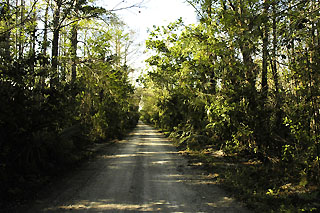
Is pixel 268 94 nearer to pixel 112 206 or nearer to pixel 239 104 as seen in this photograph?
pixel 239 104

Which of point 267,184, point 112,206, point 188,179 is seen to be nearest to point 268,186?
point 267,184

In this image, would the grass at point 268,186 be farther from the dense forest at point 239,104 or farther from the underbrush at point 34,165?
the underbrush at point 34,165

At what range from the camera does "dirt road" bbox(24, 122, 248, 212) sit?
506 cm

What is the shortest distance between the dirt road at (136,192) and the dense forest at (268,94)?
3.45 ft

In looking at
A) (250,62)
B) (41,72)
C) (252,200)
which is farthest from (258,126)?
(41,72)

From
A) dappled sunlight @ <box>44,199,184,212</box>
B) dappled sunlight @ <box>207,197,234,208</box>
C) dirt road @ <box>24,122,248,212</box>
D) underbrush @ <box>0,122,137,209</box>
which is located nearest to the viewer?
dappled sunlight @ <box>44,199,184,212</box>

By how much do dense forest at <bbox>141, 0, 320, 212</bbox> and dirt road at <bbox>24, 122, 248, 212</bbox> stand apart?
41.3 inches

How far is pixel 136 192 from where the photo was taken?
A: 6.06 m

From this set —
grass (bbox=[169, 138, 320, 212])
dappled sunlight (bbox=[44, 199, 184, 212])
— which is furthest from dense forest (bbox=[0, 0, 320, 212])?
dappled sunlight (bbox=[44, 199, 184, 212])

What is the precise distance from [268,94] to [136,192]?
5.97 metres

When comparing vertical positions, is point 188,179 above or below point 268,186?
below

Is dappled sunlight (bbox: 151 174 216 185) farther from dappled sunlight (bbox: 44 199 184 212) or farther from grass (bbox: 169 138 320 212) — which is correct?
dappled sunlight (bbox: 44 199 184 212)

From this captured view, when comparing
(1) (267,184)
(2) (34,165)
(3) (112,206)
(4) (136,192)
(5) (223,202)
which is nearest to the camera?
(3) (112,206)

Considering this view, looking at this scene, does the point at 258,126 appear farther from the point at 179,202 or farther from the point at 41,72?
the point at 41,72
